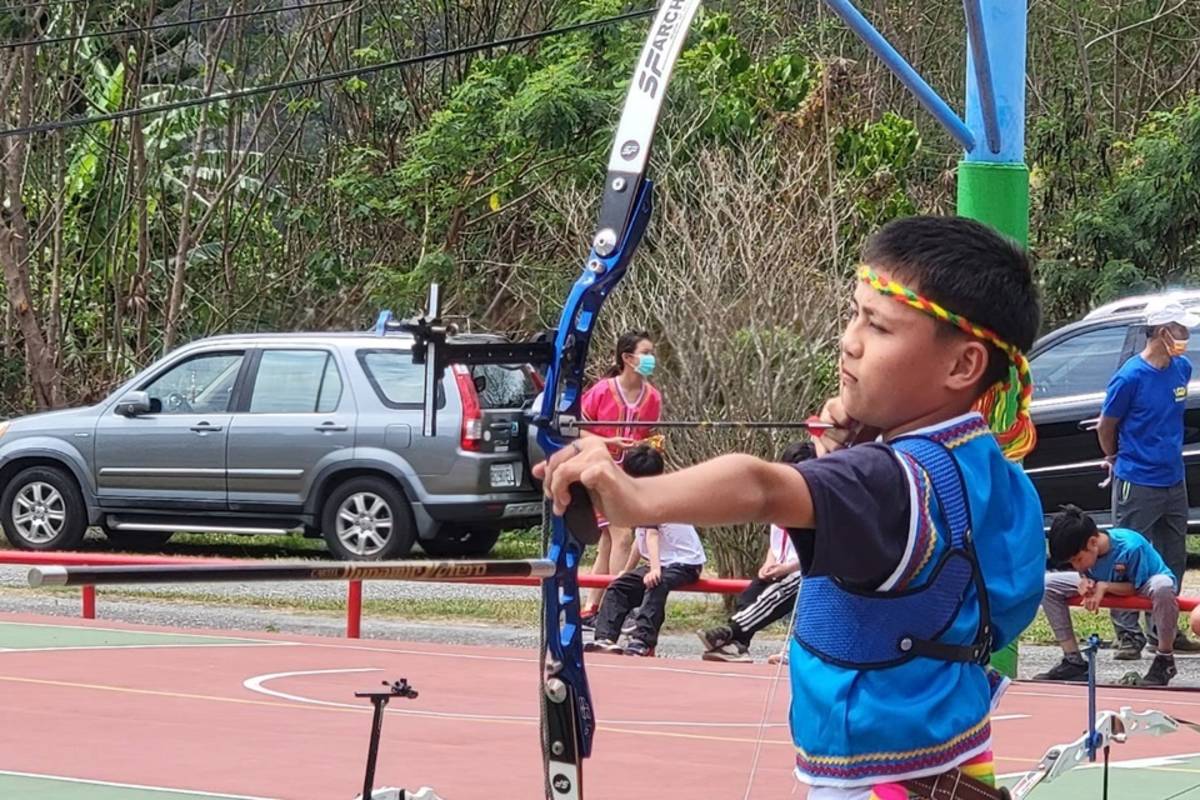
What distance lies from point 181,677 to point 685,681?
2.61m

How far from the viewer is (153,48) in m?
23.6

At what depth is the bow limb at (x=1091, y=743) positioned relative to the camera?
19.6 ft

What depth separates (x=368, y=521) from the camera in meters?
15.6

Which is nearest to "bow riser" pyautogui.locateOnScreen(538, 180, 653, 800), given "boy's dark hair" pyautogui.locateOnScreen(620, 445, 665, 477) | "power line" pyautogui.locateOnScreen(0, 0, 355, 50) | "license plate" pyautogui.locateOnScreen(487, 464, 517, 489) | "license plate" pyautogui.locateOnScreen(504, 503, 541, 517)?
"boy's dark hair" pyautogui.locateOnScreen(620, 445, 665, 477)

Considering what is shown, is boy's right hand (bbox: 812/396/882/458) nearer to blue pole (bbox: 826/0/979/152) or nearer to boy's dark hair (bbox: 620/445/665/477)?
blue pole (bbox: 826/0/979/152)

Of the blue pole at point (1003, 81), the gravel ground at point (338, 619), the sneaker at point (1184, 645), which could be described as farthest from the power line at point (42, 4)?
the blue pole at point (1003, 81)

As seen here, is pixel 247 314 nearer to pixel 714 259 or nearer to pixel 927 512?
pixel 714 259

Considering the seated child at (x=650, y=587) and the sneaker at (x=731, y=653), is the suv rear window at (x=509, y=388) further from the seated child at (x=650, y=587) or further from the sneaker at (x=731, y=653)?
the sneaker at (x=731, y=653)

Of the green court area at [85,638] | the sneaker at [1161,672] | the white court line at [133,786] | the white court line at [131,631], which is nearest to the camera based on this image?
the white court line at [133,786]

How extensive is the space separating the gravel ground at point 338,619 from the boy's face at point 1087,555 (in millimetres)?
1469

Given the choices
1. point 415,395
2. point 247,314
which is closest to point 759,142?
point 415,395

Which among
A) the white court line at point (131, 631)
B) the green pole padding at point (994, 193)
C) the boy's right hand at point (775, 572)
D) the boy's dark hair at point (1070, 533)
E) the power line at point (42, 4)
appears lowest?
the white court line at point (131, 631)

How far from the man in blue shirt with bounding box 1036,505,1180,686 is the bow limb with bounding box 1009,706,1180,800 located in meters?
3.14

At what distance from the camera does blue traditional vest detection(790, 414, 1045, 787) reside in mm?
2967
